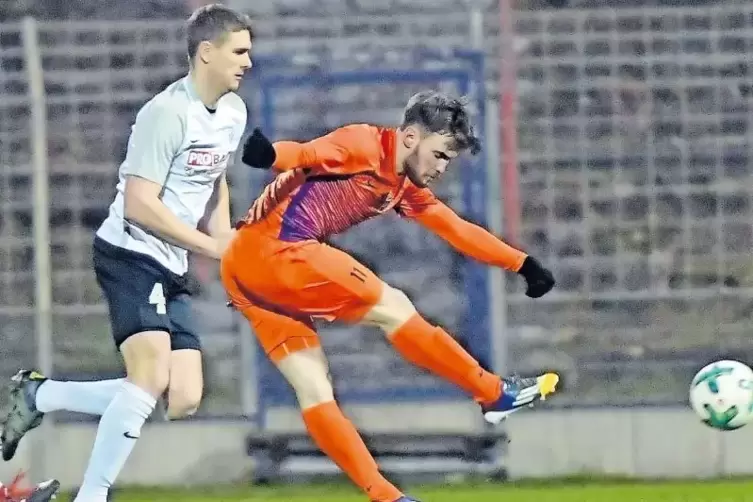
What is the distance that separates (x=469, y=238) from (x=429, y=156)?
1.55 ft

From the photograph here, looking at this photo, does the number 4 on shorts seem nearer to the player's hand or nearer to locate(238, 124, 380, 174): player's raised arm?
the player's hand

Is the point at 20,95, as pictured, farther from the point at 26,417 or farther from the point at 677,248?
the point at 677,248

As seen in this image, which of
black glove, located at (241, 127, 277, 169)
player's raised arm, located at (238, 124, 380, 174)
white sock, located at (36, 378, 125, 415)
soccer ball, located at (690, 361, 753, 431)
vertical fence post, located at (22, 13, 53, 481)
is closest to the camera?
black glove, located at (241, 127, 277, 169)

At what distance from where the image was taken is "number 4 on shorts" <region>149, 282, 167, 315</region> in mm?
6000

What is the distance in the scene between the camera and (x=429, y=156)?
6039 millimetres

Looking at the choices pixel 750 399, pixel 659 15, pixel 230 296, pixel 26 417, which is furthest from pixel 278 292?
pixel 659 15

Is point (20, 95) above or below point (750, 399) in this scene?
above

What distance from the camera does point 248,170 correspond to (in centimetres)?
840

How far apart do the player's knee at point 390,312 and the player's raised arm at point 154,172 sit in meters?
0.62

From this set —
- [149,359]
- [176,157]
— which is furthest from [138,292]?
[176,157]

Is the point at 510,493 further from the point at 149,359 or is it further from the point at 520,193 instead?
the point at 149,359

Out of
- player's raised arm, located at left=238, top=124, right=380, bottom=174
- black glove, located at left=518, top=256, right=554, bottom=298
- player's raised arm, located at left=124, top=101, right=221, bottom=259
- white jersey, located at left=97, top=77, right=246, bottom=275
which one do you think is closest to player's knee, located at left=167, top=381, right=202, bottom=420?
white jersey, located at left=97, top=77, right=246, bottom=275

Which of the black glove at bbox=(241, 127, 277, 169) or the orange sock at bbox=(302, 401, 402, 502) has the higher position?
the black glove at bbox=(241, 127, 277, 169)

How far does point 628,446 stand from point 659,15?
6.45ft
